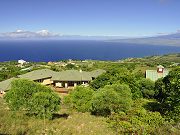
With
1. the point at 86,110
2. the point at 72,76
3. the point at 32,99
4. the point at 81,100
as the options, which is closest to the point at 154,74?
the point at 72,76

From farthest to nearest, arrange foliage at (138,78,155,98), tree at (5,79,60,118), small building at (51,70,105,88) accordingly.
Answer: small building at (51,70,105,88), foliage at (138,78,155,98), tree at (5,79,60,118)

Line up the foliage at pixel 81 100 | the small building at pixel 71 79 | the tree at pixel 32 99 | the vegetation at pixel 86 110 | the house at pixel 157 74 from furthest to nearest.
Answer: the small building at pixel 71 79 → the house at pixel 157 74 → the foliage at pixel 81 100 → the tree at pixel 32 99 → the vegetation at pixel 86 110

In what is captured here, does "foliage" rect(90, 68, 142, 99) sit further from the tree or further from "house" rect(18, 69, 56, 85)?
"house" rect(18, 69, 56, 85)

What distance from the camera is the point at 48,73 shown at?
57000mm

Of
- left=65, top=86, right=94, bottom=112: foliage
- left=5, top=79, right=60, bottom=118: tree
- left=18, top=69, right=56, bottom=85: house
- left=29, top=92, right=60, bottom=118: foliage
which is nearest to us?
left=29, top=92, right=60, bottom=118: foliage

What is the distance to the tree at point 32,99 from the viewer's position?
2022cm

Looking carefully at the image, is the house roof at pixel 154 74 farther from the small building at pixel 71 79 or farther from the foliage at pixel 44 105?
the foliage at pixel 44 105

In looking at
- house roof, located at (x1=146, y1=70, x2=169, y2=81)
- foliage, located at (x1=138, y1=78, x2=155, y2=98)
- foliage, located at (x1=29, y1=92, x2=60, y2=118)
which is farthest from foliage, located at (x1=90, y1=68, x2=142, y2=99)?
foliage, located at (x1=29, y1=92, x2=60, y2=118)

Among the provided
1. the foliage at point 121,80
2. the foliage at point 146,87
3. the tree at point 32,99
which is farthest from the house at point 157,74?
the tree at point 32,99

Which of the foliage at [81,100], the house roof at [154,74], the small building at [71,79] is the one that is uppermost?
the foliage at [81,100]

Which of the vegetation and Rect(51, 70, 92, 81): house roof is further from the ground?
the vegetation

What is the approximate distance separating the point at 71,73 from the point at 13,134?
45.6 m

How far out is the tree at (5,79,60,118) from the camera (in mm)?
20219

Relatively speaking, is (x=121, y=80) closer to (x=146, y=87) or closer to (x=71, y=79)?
(x=146, y=87)
